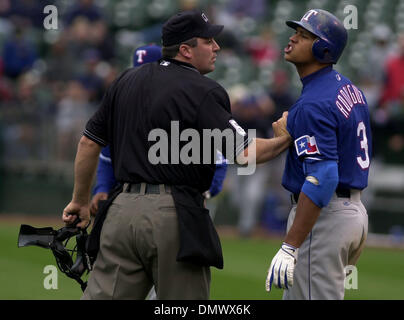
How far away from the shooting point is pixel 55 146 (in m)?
15.0

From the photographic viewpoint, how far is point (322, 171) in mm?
4527

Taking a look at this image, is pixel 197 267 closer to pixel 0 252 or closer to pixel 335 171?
pixel 335 171

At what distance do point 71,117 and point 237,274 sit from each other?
5.95 metres

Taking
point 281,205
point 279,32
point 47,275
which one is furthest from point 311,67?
point 279,32

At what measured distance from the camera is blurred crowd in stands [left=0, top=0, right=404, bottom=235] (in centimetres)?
1312

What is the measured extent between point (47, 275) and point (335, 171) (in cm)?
536

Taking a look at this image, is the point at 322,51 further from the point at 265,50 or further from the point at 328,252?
the point at 265,50

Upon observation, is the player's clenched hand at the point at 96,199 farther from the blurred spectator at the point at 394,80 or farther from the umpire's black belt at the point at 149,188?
the blurred spectator at the point at 394,80

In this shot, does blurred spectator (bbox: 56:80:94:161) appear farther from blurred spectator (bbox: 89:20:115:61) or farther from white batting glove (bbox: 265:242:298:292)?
white batting glove (bbox: 265:242:298:292)

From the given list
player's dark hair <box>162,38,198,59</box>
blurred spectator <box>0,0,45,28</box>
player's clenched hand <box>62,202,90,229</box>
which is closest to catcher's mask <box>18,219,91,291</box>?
player's clenched hand <box>62,202,90,229</box>

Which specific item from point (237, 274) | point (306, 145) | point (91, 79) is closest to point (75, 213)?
point (306, 145)

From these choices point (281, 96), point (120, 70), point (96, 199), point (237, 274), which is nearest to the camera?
point (96, 199)

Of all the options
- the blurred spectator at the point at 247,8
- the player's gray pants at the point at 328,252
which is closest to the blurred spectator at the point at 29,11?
the blurred spectator at the point at 247,8

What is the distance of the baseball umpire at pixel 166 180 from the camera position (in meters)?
4.49
